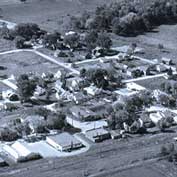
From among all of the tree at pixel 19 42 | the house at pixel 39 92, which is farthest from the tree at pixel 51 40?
the house at pixel 39 92

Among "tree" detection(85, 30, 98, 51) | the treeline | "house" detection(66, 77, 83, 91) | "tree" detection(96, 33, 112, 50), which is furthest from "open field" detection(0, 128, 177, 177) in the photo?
the treeline

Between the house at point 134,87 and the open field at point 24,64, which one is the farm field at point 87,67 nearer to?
the open field at point 24,64

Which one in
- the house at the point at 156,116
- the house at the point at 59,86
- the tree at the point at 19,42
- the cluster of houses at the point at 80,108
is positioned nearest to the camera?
the cluster of houses at the point at 80,108

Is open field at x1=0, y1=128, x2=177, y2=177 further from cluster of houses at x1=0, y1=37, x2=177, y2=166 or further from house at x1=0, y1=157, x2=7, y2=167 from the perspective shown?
cluster of houses at x1=0, y1=37, x2=177, y2=166

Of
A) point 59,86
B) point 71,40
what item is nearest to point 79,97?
point 59,86

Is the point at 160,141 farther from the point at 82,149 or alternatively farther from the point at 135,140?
the point at 82,149
